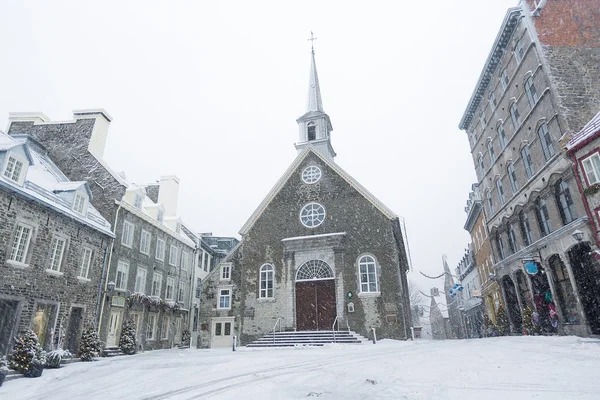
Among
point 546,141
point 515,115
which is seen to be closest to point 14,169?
point 546,141

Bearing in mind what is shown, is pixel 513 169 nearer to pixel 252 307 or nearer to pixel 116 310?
pixel 252 307

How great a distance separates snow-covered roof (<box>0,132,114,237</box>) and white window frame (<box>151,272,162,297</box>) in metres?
6.51

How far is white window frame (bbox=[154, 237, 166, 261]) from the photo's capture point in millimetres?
27234

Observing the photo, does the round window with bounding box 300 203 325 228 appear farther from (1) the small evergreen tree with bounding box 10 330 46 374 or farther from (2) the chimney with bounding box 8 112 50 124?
(2) the chimney with bounding box 8 112 50 124

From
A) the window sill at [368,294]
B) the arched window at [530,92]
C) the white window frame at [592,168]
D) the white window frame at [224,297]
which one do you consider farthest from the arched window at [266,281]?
the arched window at [530,92]

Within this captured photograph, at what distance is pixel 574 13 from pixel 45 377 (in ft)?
98.3

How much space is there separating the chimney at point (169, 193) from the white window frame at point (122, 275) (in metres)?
8.91

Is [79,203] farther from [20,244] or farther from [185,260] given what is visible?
[185,260]

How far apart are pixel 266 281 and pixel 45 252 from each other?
1250 cm

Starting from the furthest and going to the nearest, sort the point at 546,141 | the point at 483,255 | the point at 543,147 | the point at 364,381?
the point at 483,255 < the point at 543,147 < the point at 546,141 < the point at 364,381

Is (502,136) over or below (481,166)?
below

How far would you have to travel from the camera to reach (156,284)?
1054 inches

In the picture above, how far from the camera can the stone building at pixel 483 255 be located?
98.5 feet

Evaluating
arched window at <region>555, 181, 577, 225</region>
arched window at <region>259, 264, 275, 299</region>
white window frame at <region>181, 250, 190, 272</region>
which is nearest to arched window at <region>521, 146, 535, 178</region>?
arched window at <region>555, 181, 577, 225</region>
